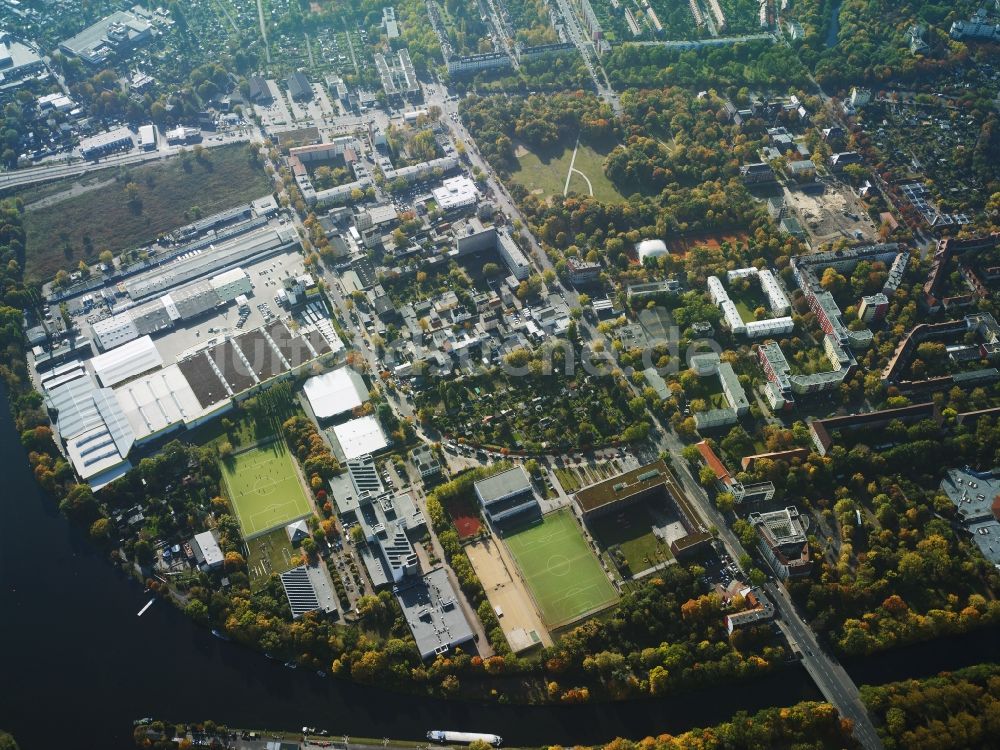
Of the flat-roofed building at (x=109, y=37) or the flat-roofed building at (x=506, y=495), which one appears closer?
the flat-roofed building at (x=506, y=495)

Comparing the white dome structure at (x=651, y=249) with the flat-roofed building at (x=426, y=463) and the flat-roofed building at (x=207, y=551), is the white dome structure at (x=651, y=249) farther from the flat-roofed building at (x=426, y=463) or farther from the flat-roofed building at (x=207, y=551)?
the flat-roofed building at (x=207, y=551)

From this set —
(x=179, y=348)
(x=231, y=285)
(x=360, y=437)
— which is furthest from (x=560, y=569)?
(x=231, y=285)

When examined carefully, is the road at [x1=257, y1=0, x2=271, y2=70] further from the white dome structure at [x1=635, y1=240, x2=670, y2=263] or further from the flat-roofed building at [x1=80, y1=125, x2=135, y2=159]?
the white dome structure at [x1=635, y1=240, x2=670, y2=263]

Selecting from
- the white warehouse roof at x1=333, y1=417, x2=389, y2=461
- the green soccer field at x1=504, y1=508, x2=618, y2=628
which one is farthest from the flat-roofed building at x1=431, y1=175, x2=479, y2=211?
the green soccer field at x1=504, y1=508, x2=618, y2=628

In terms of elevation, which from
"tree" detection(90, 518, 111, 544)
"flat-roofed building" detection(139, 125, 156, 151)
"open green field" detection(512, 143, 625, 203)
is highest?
"flat-roofed building" detection(139, 125, 156, 151)

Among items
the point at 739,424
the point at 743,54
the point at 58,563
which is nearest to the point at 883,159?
the point at 743,54

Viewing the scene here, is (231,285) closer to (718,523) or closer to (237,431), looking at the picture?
(237,431)

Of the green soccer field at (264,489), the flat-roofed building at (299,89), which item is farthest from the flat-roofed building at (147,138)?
the green soccer field at (264,489)
